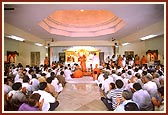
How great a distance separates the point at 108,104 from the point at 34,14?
124 inches

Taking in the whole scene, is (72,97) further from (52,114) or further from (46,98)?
(52,114)

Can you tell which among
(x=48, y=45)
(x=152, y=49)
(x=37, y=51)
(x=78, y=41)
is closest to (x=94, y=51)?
(x=78, y=41)

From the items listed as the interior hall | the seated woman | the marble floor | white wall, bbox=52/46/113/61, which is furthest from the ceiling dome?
the seated woman

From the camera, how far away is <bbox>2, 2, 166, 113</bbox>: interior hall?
362 cm

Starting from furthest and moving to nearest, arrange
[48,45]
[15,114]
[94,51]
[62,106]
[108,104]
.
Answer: [94,51] < [48,45] < [62,106] < [108,104] < [15,114]

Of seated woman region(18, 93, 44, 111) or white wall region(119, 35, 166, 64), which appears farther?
white wall region(119, 35, 166, 64)

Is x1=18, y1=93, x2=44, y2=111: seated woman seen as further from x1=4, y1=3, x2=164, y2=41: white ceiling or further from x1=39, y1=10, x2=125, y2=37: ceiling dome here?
x1=39, y1=10, x2=125, y2=37: ceiling dome

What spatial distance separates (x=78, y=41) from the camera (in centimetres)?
1346

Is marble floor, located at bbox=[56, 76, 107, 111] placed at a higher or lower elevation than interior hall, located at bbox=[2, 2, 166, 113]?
lower

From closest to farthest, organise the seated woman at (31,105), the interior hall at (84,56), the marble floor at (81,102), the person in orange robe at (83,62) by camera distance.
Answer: the seated woman at (31,105) → the interior hall at (84,56) → the marble floor at (81,102) → the person in orange robe at (83,62)

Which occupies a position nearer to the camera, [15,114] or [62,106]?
[15,114]

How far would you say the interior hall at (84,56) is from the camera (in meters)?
3.62

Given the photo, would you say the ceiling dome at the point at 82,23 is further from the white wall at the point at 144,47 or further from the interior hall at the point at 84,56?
the white wall at the point at 144,47

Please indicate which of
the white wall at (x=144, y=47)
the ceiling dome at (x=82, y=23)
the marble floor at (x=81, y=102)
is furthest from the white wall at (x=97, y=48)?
the marble floor at (x=81, y=102)
